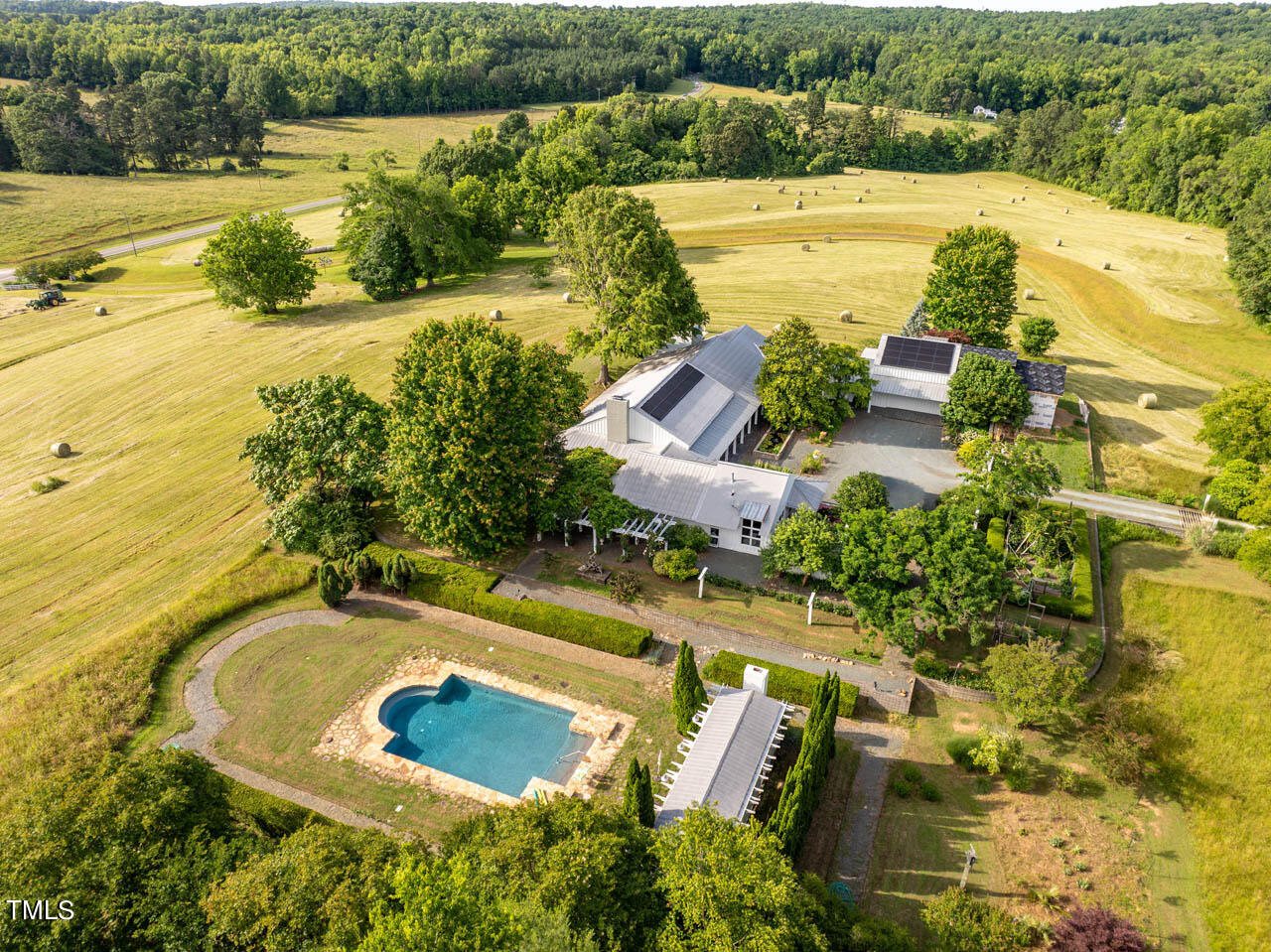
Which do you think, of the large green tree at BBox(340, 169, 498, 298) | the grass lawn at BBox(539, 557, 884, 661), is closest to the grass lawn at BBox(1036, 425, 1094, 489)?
the grass lawn at BBox(539, 557, 884, 661)

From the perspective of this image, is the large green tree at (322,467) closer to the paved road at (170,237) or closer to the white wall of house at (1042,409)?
the white wall of house at (1042,409)

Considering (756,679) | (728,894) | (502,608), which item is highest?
(728,894)

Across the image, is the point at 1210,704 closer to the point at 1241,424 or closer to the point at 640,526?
the point at 1241,424

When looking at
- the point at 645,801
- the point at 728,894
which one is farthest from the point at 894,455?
the point at 728,894

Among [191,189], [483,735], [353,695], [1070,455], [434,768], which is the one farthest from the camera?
[191,189]

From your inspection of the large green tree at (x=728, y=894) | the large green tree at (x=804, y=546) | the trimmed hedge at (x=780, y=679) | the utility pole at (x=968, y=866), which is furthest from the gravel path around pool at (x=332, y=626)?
the large green tree at (x=728, y=894)

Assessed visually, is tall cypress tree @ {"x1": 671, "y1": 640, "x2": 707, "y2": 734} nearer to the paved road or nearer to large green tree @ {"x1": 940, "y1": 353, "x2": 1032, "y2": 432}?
large green tree @ {"x1": 940, "y1": 353, "x2": 1032, "y2": 432}
